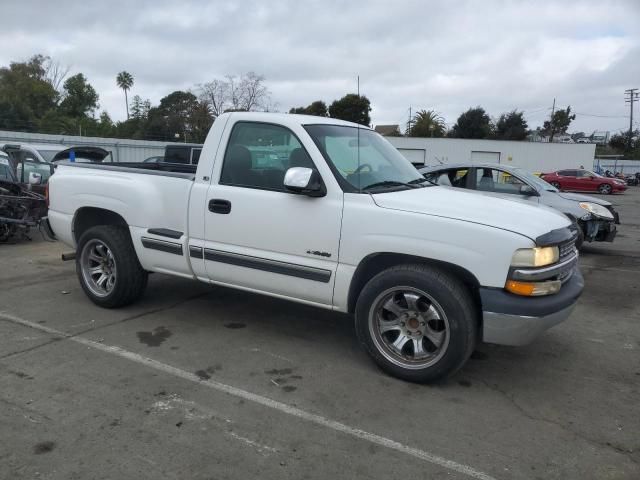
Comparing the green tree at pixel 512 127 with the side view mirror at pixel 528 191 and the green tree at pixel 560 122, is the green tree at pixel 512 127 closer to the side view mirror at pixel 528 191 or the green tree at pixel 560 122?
the green tree at pixel 560 122

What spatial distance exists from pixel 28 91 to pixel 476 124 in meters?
50.5

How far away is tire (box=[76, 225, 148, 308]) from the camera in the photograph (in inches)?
204

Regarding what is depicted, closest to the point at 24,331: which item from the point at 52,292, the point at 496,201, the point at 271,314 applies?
the point at 52,292

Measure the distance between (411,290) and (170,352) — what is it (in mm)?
2063

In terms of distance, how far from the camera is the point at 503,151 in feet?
141

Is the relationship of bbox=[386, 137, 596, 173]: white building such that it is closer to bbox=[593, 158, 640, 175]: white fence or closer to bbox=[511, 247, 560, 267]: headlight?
bbox=[593, 158, 640, 175]: white fence

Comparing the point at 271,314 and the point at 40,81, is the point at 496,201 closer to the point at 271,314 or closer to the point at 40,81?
the point at 271,314

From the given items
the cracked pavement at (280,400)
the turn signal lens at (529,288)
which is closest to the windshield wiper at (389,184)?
the turn signal lens at (529,288)

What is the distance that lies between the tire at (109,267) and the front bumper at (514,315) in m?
3.39

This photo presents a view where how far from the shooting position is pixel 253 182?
4414mm

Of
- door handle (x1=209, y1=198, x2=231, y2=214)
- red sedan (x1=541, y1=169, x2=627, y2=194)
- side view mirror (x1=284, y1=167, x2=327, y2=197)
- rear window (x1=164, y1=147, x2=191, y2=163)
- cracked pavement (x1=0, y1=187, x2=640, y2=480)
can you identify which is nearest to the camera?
cracked pavement (x1=0, y1=187, x2=640, y2=480)

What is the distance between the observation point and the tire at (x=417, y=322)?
11.9 ft

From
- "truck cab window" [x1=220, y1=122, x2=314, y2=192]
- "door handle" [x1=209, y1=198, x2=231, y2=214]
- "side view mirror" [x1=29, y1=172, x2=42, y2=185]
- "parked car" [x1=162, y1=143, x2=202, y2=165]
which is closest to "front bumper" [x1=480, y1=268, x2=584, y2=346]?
"truck cab window" [x1=220, y1=122, x2=314, y2=192]

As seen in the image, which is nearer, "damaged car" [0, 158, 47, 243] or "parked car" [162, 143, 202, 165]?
"damaged car" [0, 158, 47, 243]
